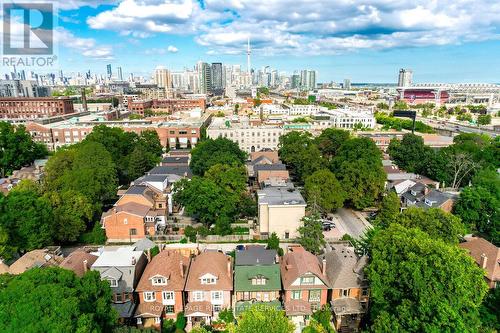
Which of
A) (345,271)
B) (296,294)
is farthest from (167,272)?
(345,271)

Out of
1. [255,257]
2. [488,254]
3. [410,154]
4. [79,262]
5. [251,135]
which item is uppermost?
[251,135]

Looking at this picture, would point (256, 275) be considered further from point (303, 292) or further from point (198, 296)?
point (198, 296)

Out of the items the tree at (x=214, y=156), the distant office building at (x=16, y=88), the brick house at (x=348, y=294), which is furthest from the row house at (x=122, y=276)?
the distant office building at (x=16, y=88)

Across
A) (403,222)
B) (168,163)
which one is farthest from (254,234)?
(168,163)

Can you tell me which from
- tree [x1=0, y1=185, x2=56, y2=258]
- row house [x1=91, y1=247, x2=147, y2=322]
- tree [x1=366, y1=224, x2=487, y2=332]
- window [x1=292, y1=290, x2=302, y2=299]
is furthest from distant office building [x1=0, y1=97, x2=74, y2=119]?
tree [x1=366, y1=224, x2=487, y2=332]

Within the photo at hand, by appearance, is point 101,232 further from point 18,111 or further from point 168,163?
point 18,111

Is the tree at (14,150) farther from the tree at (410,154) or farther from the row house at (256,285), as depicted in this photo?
the tree at (410,154)
